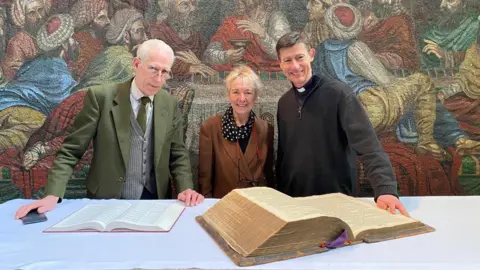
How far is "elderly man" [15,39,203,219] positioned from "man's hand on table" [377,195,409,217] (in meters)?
1.37

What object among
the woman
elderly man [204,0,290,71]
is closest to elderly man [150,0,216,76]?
elderly man [204,0,290,71]

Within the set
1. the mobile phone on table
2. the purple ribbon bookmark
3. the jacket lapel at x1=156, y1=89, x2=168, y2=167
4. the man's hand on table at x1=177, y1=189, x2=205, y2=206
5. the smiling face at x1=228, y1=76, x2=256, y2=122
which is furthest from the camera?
the smiling face at x1=228, y1=76, x2=256, y2=122

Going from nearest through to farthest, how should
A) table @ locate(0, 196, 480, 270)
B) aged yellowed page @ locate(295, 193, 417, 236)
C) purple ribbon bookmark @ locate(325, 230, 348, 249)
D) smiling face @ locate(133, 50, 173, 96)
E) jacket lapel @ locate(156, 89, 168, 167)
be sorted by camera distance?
1. table @ locate(0, 196, 480, 270)
2. purple ribbon bookmark @ locate(325, 230, 348, 249)
3. aged yellowed page @ locate(295, 193, 417, 236)
4. smiling face @ locate(133, 50, 173, 96)
5. jacket lapel @ locate(156, 89, 168, 167)

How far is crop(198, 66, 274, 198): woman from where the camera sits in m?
3.34

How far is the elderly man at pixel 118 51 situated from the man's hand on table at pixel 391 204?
9.59ft

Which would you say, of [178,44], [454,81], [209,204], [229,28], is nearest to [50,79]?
[178,44]

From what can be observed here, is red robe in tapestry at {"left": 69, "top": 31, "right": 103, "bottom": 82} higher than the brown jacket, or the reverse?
red robe in tapestry at {"left": 69, "top": 31, "right": 103, "bottom": 82}

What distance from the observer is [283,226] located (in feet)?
4.52

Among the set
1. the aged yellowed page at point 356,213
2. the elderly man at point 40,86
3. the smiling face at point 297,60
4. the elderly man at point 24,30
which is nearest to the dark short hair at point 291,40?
the smiling face at point 297,60

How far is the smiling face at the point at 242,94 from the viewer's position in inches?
130

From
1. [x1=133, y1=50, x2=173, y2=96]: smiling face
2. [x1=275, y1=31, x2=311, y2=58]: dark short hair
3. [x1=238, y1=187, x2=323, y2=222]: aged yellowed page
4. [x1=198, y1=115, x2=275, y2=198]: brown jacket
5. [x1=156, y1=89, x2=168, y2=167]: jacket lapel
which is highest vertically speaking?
[x1=275, y1=31, x2=311, y2=58]: dark short hair

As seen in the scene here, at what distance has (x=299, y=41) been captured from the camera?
2.82 meters

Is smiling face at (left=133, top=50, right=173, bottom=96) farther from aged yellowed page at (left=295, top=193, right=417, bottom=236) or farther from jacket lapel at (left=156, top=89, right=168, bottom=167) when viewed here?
aged yellowed page at (left=295, top=193, right=417, bottom=236)

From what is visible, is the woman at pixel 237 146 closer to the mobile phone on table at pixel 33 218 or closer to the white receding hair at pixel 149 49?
the white receding hair at pixel 149 49
